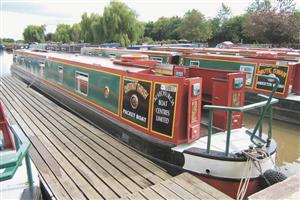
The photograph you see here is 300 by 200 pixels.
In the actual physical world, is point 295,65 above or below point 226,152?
above

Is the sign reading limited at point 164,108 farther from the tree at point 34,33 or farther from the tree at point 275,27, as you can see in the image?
the tree at point 34,33

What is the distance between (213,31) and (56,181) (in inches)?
1665

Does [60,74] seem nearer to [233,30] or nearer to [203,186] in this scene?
[203,186]

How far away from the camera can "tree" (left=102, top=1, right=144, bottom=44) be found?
94.9 ft

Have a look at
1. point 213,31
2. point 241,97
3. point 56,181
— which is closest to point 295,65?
point 241,97

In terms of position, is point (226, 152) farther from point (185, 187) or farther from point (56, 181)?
point (56, 181)

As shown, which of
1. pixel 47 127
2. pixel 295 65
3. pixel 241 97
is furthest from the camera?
pixel 295 65

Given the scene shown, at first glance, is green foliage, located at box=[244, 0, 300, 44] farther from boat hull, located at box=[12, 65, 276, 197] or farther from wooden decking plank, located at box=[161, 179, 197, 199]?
wooden decking plank, located at box=[161, 179, 197, 199]

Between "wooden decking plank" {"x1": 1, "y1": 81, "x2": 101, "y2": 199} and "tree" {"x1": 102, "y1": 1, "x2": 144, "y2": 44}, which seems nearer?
"wooden decking plank" {"x1": 1, "y1": 81, "x2": 101, "y2": 199}

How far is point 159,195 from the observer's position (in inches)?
134

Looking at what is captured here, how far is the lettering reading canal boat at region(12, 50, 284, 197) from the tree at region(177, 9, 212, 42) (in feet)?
107

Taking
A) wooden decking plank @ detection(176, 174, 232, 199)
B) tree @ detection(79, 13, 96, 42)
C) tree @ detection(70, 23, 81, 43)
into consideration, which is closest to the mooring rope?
wooden decking plank @ detection(176, 174, 232, 199)

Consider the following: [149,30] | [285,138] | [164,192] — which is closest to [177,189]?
[164,192]

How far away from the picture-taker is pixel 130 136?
4953mm
